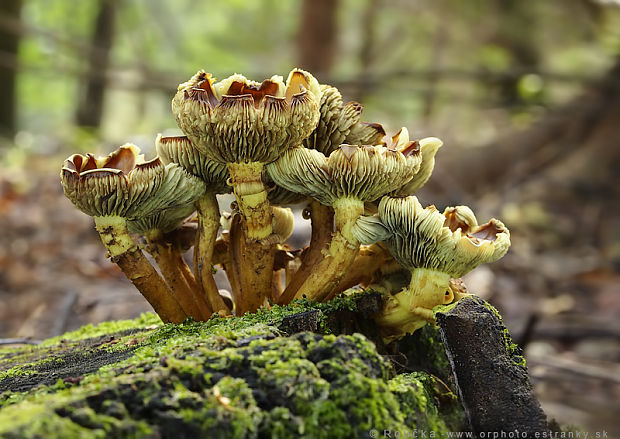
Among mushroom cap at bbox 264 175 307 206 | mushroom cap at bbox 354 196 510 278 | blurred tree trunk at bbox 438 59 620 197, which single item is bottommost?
mushroom cap at bbox 354 196 510 278

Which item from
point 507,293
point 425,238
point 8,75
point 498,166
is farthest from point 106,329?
point 8,75

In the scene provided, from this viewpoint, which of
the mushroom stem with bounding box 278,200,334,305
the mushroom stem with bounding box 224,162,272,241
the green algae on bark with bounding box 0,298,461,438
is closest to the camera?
the green algae on bark with bounding box 0,298,461,438

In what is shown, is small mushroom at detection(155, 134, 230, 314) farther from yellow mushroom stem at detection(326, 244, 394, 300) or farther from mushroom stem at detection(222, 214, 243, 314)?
yellow mushroom stem at detection(326, 244, 394, 300)

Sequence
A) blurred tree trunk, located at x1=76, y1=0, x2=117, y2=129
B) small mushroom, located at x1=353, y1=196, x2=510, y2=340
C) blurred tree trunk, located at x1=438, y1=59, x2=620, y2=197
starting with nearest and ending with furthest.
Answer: small mushroom, located at x1=353, y1=196, x2=510, y2=340, blurred tree trunk, located at x1=438, y1=59, x2=620, y2=197, blurred tree trunk, located at x1=76, y1=0, x2=117, y2=129

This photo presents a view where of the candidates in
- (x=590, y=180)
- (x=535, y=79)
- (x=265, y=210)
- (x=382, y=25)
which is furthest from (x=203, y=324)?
(x=382, y=25)

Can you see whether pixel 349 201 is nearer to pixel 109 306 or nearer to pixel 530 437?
pixel 530 437

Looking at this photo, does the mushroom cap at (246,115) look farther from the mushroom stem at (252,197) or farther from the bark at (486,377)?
the bark at (486,377)

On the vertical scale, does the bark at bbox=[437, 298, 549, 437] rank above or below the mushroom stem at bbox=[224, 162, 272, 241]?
below

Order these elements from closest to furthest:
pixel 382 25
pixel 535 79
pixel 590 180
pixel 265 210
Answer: pixel 265 210
pixel 590 180
pixel 535 79
pixel 382 25

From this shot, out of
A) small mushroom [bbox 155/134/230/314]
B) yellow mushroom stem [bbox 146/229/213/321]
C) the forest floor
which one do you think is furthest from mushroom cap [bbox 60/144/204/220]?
the forest floor

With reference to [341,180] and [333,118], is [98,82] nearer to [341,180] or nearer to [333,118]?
[333,118]
